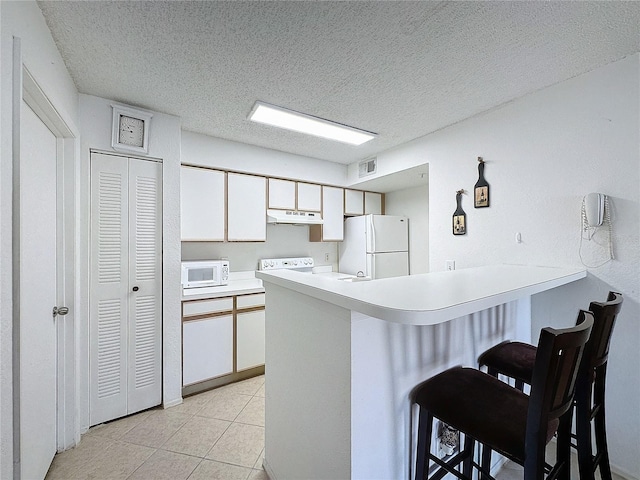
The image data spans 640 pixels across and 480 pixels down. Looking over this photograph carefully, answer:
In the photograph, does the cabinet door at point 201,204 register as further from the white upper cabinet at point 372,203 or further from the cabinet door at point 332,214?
the white upper cabinet at point 372,203

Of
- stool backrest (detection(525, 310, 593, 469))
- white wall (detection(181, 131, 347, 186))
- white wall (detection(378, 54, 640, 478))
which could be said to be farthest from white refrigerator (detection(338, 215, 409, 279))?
stool backrest (detection(525, 310, 593, 469))

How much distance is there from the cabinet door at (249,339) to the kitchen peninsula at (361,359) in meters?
1.36

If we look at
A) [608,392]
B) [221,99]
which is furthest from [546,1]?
[608,392]

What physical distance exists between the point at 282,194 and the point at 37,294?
229 centimetres

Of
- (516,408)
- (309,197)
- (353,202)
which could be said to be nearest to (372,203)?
(353,202)

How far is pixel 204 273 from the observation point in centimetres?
285

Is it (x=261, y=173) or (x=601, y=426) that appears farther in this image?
(x=261, y=173)

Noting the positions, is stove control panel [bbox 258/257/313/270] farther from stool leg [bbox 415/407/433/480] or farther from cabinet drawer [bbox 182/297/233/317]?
stool leg [bbox 415/407/433/480]

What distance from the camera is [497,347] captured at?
1.57m

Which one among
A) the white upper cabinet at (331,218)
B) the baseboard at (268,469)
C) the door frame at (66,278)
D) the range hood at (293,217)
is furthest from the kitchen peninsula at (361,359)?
the white upper cabinet at (331,218)

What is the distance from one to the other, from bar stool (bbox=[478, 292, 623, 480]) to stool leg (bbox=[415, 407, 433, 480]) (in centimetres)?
56

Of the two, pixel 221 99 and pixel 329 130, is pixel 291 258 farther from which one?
pixel 221 99

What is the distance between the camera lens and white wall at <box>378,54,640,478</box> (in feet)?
5.44

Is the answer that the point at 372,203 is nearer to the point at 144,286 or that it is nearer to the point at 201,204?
the point at 201,204
